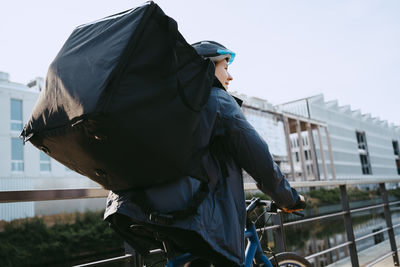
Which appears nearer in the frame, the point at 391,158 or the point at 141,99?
the point at 141,99

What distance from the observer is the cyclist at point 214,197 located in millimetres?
1050

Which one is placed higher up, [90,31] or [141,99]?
[90,31]

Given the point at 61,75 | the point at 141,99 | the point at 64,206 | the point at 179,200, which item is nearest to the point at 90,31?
the point at 61,75

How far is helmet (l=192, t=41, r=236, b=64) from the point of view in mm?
1382

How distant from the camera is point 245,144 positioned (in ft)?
3.80

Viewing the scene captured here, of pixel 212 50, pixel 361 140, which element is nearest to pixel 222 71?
pixel 212 50

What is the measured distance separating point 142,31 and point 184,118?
0.25m

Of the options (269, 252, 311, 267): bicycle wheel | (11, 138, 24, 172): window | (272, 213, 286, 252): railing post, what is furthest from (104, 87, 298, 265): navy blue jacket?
(11, 138, 24, 172): window

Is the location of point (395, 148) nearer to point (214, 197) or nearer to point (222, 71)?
point (222, 71)

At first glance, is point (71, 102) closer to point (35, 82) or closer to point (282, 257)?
point (282, 257)

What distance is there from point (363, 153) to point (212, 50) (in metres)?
66.6

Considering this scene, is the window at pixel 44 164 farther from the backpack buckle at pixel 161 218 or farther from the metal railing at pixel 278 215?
the backpack buckle at pixel 161 218

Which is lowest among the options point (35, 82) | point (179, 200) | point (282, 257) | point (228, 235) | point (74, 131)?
point (282, 257)

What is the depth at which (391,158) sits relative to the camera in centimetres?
7181
